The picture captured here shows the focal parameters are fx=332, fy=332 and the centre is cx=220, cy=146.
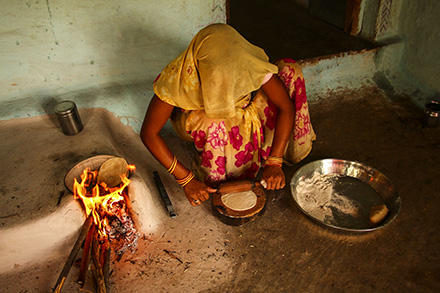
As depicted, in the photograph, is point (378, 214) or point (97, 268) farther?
point (378, 214)

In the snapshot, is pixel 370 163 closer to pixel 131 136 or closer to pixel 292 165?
pixel 292 165

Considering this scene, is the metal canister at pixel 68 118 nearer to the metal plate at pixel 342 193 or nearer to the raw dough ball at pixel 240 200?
the raw dough ball at pixel 240 200

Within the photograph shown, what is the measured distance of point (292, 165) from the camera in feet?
7.88

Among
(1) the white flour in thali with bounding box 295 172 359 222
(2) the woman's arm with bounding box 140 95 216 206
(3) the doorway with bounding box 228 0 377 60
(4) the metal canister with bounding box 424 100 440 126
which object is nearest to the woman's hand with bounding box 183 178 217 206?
(2) the woman's arm with bounding box 140 95 216 206

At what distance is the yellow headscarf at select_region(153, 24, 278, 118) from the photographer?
153 centimetres

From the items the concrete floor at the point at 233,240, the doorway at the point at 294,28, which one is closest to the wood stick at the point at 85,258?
the concrete floor at the point at 233,240

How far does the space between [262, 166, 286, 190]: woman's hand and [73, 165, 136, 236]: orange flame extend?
80 centimetres

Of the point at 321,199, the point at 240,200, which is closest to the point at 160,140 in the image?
the point at 240,200

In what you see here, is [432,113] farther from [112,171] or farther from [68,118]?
[68,118]

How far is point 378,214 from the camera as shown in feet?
6.12

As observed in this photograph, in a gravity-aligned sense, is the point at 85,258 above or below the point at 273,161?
below

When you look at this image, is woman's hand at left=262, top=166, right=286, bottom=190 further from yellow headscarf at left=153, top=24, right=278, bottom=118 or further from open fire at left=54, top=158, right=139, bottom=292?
open fire at left=54, top=158, right=139, bottom=292

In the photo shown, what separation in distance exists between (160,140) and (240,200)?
580 millimetres

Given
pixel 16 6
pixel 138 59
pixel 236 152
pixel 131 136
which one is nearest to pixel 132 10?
pixel 138 59
